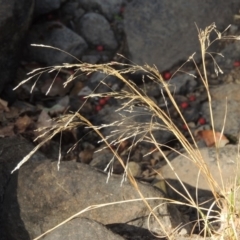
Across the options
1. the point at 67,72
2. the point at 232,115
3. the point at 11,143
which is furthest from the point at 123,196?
the point at 67,72

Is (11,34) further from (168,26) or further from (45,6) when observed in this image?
(168,26)

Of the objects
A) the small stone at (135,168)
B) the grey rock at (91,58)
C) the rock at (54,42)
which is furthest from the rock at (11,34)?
the small stone at (135,168)

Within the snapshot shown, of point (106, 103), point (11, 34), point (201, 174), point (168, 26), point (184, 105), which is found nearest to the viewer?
point (201, 174)

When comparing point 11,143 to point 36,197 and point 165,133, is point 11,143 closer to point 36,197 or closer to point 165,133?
point 36,197

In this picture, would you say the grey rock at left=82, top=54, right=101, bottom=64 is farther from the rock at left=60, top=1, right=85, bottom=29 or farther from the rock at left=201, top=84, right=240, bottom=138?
the rock at left=201, top=84, right=240, bottom=138

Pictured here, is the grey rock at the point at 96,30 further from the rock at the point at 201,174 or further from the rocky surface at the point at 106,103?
the rock at the point at 201,174

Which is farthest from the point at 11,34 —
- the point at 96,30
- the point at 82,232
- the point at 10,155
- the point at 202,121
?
the point at 82,232
